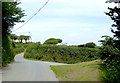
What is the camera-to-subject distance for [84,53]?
86.1 feet

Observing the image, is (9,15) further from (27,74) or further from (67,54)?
(67,54)

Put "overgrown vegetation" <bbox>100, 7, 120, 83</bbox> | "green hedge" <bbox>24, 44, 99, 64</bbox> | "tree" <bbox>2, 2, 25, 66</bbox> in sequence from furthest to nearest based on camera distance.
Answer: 1. "green hedge" <bbox>24, 44, 99, 64</bbox>
2. "tree" <bbox>2, 2, 25, 66</bbox>
3. "overgrown vegetation" <bbox>100, 7, 120, 83</bbox>

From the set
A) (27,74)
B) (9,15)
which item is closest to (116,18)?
(27,74)

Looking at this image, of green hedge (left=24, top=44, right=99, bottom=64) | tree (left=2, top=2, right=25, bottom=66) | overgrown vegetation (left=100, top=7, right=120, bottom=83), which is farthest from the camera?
green hedge (left=24, top=44, right=99, bottom=64)

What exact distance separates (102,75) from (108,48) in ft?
8.65

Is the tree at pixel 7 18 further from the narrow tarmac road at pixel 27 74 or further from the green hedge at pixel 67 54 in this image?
the green hedge at pixel 67 54

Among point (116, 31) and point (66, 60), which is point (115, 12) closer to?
point (116, 31)

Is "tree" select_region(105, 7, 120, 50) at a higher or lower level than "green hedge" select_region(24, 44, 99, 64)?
higher

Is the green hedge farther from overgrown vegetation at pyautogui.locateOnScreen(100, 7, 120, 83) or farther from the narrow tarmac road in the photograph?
overgrown vegetation at pyautogui.locateOnScreen(100, 7, 120, 83)

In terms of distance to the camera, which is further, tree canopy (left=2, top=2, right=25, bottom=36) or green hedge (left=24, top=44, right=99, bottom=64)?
green hedge (left=24, top=44, right=99, bottom=64)

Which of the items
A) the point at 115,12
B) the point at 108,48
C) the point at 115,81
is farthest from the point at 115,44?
the point at 115,81

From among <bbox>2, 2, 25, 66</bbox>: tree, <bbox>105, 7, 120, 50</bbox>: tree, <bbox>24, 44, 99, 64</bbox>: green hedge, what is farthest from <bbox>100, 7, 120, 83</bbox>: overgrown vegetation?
<bbox>24, 44, 99, 64</bbox>: green hedge

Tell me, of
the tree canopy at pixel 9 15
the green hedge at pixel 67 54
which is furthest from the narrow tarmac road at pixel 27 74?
the green hedge at pixel 67 54

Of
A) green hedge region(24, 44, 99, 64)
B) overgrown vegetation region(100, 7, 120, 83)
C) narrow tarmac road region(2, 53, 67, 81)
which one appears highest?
overgrown vegetation region(100, 7, 120, 83)
